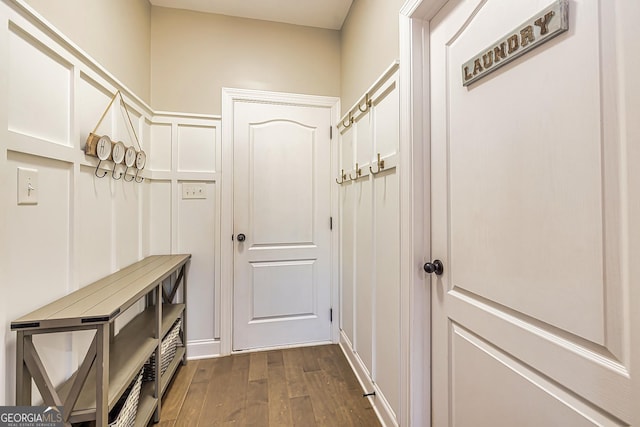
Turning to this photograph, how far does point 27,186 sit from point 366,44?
189 cm

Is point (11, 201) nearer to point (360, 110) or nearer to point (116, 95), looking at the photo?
point (116, 95)

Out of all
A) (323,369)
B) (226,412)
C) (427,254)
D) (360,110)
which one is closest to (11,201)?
(226,412)

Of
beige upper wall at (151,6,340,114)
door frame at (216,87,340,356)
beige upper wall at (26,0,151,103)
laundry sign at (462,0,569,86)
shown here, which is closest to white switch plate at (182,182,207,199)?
door frame at (216,87,340,356)

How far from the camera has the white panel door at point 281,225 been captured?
2303 mm

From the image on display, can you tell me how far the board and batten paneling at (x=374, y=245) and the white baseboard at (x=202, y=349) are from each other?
1.06 metres

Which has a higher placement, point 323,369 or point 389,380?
point 389,380

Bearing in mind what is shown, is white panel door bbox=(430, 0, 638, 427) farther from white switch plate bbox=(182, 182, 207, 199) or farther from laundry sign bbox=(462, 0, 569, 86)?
white switch plate bbox=(182, 182, 207, 199)

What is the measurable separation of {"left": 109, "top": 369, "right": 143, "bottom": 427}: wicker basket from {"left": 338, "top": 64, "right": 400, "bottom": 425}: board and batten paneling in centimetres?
126

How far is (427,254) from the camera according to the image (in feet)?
4.02

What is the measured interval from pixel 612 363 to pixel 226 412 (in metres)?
1.79

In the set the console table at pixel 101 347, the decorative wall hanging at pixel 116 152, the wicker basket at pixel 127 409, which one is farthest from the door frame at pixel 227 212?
the wicker basket at pixel 127 409

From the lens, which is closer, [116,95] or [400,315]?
[400,315]

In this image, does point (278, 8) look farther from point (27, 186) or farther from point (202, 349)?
point (202, 349)

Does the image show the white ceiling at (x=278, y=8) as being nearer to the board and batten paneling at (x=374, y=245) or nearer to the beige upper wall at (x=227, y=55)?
the beige upper wall at (x=227, y=55)
